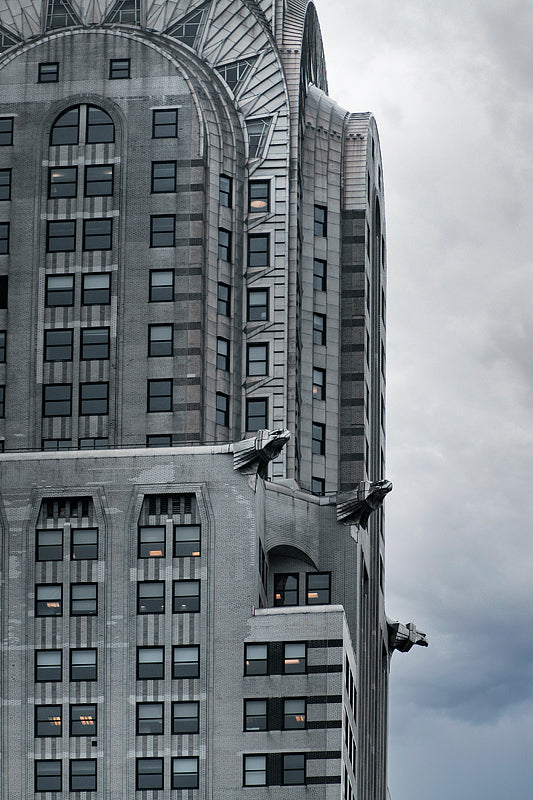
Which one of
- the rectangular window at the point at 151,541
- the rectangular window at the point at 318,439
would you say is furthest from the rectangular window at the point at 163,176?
the rectangular window at the point at 151,541

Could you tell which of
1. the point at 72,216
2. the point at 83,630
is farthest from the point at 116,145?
the point at 83,630

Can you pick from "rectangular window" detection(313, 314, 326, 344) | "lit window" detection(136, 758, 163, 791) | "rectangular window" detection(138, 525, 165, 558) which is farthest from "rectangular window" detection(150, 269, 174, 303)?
"lit window" detection(136, 758, 163, 791)

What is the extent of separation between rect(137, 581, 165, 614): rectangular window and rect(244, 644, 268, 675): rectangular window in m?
7.31

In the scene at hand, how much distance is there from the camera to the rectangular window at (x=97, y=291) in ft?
591

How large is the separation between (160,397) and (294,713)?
104 feet

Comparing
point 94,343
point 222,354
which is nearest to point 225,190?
point 222,354

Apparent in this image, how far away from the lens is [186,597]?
6363 inches

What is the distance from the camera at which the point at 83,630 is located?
162 meters

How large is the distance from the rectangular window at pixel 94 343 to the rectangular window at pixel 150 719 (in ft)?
107

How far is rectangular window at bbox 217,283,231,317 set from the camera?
17988cm

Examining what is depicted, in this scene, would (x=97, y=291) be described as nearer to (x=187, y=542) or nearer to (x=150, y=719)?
(x=187, y=542)

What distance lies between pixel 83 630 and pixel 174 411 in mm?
22424

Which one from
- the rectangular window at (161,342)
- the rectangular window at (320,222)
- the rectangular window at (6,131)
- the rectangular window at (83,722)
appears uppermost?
the rectangular window at (6,131)

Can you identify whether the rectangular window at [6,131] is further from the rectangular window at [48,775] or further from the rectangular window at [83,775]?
the rectangular window at [83,775]
